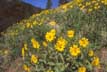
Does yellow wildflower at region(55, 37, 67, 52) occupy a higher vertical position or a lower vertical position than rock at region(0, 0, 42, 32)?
lower

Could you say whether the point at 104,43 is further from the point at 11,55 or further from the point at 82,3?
the point at 82,3

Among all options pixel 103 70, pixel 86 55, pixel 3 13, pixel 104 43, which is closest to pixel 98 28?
pixel 104 43

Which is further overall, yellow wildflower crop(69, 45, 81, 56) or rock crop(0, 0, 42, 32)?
rock crop(0, 0, 42, 32)

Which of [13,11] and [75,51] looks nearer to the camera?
[75,51]

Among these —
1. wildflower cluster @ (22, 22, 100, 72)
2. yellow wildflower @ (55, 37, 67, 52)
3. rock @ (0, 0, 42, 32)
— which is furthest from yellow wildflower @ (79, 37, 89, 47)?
rock @ (0, 0, 42, 32)

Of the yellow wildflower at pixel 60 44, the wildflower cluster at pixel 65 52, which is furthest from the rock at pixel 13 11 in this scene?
the yellow wildflower at pixel 60 44

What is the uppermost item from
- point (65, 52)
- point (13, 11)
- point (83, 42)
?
point (13, 11)

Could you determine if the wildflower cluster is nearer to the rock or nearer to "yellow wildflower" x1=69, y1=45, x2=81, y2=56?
"yellow wildflower" x1=69, y1=45, x2=81, y2=56

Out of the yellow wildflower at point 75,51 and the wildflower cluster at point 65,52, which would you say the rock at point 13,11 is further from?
the yellow wildflower at point 75,51

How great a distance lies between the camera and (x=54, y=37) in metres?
4.50

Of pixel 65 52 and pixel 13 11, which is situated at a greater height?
pixel 13 11

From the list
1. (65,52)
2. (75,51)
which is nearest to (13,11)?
(65,52)

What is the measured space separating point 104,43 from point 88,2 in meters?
2.05

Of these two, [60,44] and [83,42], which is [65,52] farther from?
[83,42]
